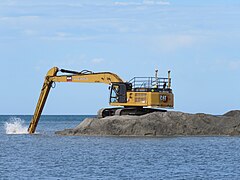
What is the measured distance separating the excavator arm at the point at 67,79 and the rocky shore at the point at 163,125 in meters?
3.18

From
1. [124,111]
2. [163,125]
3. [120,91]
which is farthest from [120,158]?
[124,111]

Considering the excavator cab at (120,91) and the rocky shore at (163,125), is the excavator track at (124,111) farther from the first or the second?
the rocky shore at (163,125)

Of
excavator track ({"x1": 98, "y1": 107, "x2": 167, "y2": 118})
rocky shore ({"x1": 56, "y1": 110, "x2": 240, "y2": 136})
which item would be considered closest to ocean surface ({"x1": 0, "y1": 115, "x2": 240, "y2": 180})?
rocky shore ({"x1": 56, "y1": 110, "x2": 240, "y2": 136})

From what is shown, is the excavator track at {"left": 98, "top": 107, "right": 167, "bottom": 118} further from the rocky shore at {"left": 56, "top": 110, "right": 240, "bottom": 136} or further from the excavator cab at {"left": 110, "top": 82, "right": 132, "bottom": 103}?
the rocky shore at {"left": 56, "top": 110, "right": 240, "bottom": 136}

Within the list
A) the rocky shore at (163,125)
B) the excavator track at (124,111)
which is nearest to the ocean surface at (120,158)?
the rocky shore at (163,125)

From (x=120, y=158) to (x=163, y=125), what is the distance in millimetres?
13018

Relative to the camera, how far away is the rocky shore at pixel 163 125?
46.1 meters

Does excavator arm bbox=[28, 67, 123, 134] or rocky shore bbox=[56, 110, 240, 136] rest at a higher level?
excavator arm bbox=[28, 67, 123, 134]

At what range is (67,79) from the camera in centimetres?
5106

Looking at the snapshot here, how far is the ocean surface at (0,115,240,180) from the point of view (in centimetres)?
2798

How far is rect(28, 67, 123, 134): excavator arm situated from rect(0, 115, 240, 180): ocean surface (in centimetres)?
471

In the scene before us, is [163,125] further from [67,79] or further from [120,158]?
[120,158]

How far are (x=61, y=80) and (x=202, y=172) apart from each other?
80.4ft

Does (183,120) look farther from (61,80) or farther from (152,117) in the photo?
(61,80)
